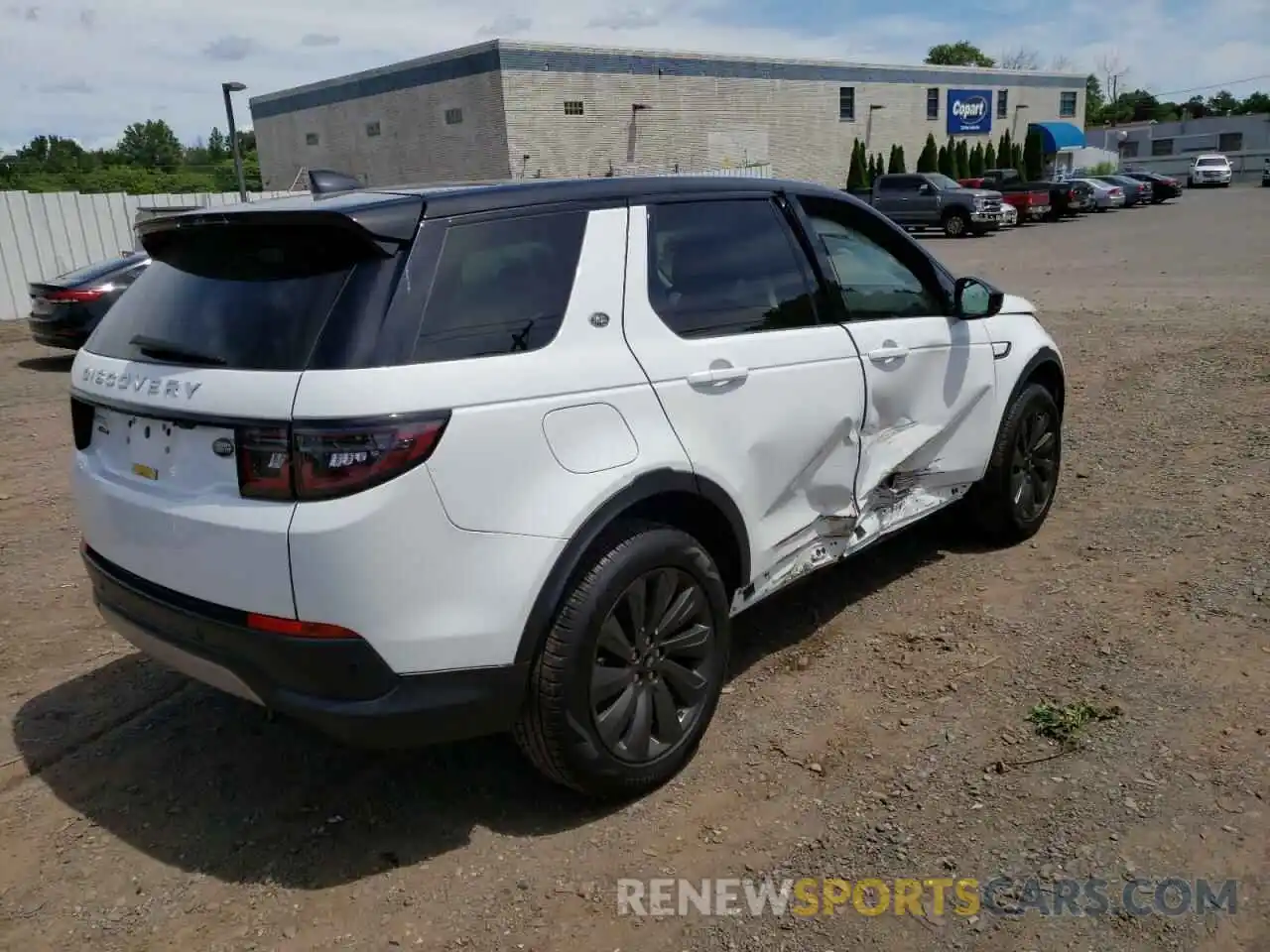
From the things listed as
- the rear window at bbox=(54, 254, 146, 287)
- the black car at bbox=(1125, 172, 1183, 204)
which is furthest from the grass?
the black car at bbox=(1125, 172, 1183, 204)

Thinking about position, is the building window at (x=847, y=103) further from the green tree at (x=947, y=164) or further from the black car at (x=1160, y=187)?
the black car at (x=1160, y=187)

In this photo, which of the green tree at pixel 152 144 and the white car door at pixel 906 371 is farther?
the green tree at pixel 152 144

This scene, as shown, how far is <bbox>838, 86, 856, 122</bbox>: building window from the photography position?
46.8 m

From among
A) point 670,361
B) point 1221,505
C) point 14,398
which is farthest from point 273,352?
point 14,398

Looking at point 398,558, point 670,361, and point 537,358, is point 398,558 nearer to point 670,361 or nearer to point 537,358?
point 537,358

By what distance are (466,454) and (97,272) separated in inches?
447

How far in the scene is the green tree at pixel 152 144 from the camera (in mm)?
84562

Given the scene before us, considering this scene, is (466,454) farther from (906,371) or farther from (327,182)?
(906,371)

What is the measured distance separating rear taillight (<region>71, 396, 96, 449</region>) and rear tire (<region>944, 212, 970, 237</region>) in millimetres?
30029

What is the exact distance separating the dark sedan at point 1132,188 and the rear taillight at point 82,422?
44609 millimetres

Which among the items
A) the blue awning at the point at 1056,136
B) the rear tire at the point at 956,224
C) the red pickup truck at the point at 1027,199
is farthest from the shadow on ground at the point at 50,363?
the blue awning at the point at 1056,136

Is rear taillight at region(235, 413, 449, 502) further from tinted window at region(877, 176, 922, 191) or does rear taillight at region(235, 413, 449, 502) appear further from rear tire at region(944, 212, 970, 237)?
tinted window at region(877, 176, 922, 191)

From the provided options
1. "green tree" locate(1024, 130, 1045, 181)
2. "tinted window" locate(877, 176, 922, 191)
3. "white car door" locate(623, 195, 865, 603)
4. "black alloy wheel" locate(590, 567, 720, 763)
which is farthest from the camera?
"green tree" locate(1024, 130, 1045, 181)

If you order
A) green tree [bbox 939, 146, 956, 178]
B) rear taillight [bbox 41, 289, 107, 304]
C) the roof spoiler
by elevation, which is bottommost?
rear taillight [bbox 41, 289, 107, 304]
